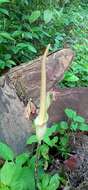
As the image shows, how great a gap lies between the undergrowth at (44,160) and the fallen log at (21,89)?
0.12 metres

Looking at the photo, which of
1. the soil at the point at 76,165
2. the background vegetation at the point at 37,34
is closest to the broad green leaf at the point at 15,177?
the soil at the point at 76,165

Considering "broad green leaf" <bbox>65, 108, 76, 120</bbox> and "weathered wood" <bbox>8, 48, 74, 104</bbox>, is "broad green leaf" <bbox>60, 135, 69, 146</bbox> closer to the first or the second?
"broad green leaf" <bbox>65, 108, 76, 120</bbox>

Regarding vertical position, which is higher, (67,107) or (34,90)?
(34,90)

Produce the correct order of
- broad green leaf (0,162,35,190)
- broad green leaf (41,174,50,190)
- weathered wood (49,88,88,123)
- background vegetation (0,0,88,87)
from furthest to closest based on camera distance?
background vegetation (0,0,88,87) → weathered wood (49,88,88,123) → broad green leaf (41,174,50,190) → broad green leaf (0,162,35,190)

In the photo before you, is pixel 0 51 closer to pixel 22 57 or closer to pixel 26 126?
pixel 22 57

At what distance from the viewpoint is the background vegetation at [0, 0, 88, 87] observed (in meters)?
2.71

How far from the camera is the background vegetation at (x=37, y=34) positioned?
2709 millimetres

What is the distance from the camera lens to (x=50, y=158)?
2.17 m

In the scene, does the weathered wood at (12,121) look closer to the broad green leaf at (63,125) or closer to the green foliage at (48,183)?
the broad green leaf at (63,125)

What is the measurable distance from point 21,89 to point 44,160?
→ 452 mm

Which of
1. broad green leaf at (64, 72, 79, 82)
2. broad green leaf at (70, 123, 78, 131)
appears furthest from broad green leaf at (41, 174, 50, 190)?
broad green leaf at (64, 72, 79, 82)

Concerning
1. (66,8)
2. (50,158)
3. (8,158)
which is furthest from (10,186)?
(66,8)

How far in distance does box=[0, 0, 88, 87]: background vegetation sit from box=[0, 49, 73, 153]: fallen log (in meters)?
0.35

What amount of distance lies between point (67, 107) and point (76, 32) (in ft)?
5.22
